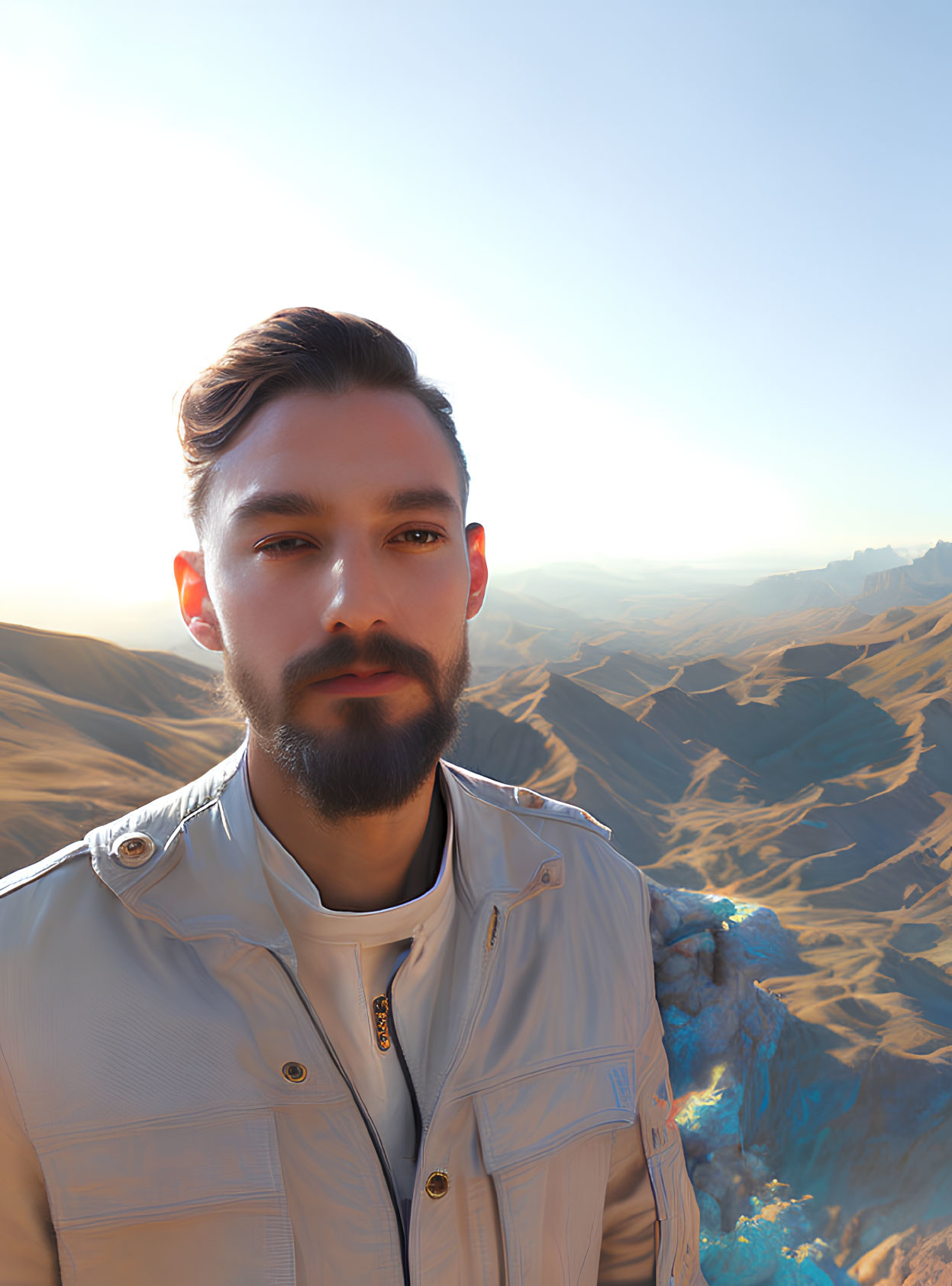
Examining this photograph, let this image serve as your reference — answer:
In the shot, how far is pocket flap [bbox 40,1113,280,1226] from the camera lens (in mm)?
1046

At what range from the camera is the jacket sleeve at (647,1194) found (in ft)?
4.87

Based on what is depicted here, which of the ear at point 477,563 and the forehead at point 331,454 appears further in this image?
the ear at point 477,563

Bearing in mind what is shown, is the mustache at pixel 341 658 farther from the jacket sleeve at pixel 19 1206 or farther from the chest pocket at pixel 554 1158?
the chest pocket at pixel 554 1158

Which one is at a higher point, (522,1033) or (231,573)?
(231,573)

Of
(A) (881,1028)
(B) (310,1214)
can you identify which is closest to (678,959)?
(B) (310,1214)

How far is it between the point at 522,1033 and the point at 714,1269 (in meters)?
3.56

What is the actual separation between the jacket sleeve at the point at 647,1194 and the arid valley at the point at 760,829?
2.71 metres

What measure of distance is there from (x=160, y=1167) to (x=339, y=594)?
988mm

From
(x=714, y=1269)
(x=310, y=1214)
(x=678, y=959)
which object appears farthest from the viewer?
(x=678, y=959)

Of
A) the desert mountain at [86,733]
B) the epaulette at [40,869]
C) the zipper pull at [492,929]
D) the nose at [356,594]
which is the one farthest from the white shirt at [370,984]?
the desert mountain at [86,733]

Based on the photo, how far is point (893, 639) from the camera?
2278 cm

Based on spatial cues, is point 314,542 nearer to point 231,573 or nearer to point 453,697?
point 231,573

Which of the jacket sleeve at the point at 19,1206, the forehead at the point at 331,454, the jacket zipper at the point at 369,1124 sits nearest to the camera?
the jacket sleeve at the point at 19,1206

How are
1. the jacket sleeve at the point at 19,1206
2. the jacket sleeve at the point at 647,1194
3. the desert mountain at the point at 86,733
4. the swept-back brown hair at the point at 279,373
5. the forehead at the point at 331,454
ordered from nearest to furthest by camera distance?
the jacket sleeve at the point at 19,1206, the forehead at the point at 331,454, the swept-back brown hair at the point at 279,373, the jacket sleeve at the point at 647,1194, the desert mountain at the point at 86,733
